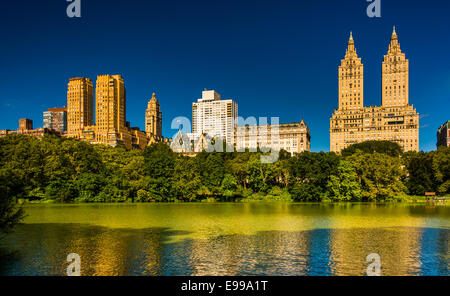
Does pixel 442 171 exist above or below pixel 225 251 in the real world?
above

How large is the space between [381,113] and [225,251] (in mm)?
179219

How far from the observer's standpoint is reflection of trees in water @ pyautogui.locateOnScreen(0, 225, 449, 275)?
21344mm

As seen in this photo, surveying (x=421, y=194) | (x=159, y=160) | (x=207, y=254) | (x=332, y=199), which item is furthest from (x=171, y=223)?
(x=421, y=194)

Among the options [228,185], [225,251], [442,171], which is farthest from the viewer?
[228,185]

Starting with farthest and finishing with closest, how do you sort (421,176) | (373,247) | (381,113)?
(381,113) → (421,176) → (373,247)

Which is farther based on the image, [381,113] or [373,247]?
[381,113]

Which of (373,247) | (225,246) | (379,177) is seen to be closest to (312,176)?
(379,177)

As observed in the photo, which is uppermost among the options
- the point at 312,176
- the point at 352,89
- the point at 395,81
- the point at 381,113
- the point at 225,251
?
the point at 395,81

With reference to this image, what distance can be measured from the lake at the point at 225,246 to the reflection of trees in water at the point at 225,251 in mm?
61

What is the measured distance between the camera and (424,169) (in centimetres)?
7756

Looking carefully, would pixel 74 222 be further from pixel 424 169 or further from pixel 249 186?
pixel 424 169

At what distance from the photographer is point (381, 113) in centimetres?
18450

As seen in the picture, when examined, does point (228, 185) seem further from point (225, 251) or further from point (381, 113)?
point (381, 113)
